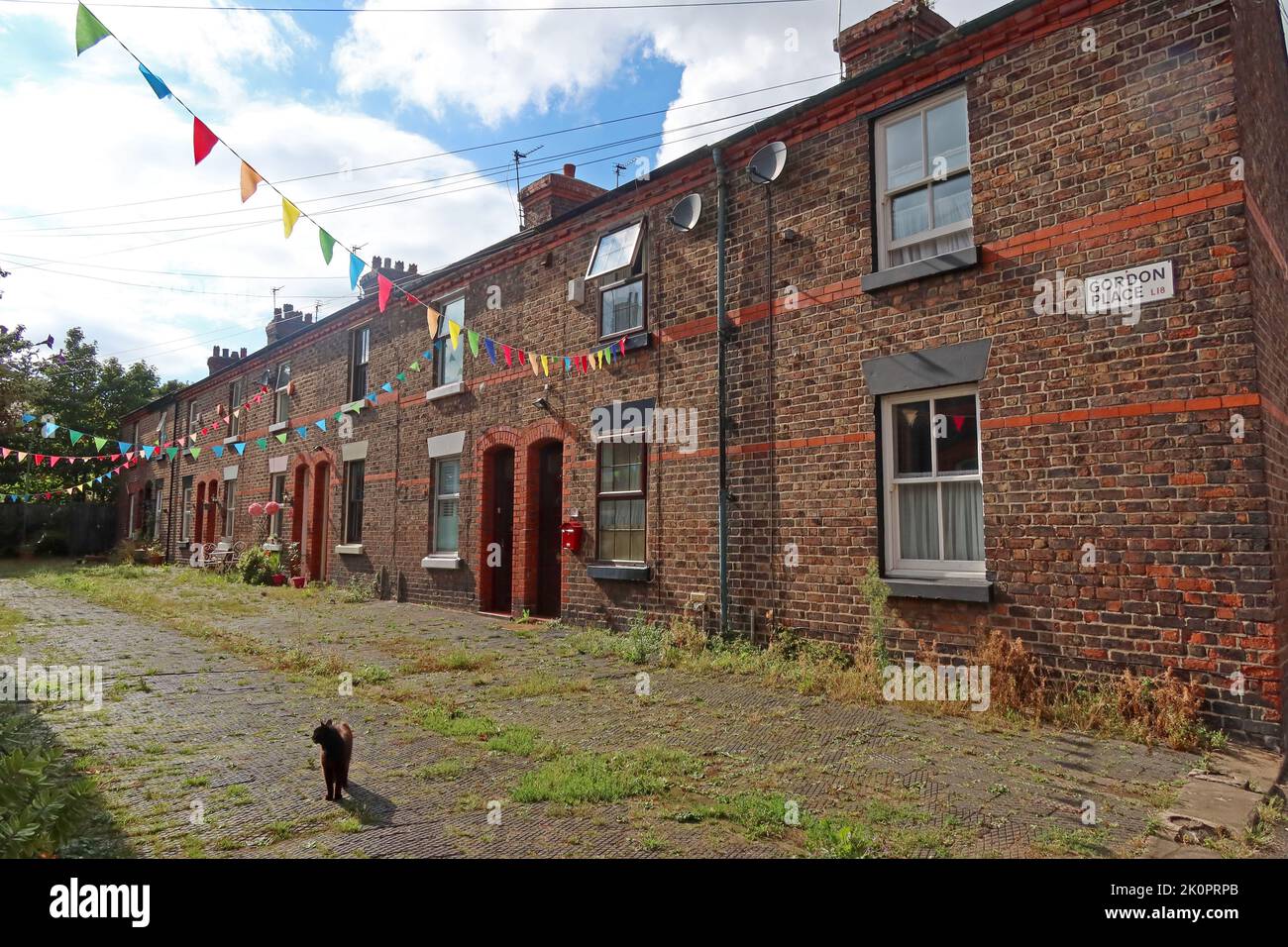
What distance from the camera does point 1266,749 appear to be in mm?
5289

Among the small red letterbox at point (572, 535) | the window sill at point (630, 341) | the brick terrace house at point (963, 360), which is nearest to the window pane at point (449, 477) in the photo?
the brick terrace house at point (963, 360)

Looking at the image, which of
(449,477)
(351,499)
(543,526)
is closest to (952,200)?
(543,526)

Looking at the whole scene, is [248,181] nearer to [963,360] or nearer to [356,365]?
[963,360]

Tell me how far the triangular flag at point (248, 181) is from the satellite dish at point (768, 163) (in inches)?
208

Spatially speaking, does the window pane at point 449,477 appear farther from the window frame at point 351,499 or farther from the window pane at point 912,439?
the window pane at point 912,439

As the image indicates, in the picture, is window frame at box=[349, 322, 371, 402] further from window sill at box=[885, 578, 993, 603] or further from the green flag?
window sill at box=[885, 578, 993, 603]

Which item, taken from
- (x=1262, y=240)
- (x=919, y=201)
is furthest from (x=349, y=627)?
(x=1262, y=240)

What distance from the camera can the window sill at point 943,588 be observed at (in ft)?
22.3

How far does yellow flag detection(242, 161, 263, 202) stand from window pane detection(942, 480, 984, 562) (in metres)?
6.85

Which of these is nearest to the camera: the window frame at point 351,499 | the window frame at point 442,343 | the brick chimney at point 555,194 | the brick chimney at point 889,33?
the brick chimney at point 889,33

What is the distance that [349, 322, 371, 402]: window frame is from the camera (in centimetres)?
1712
